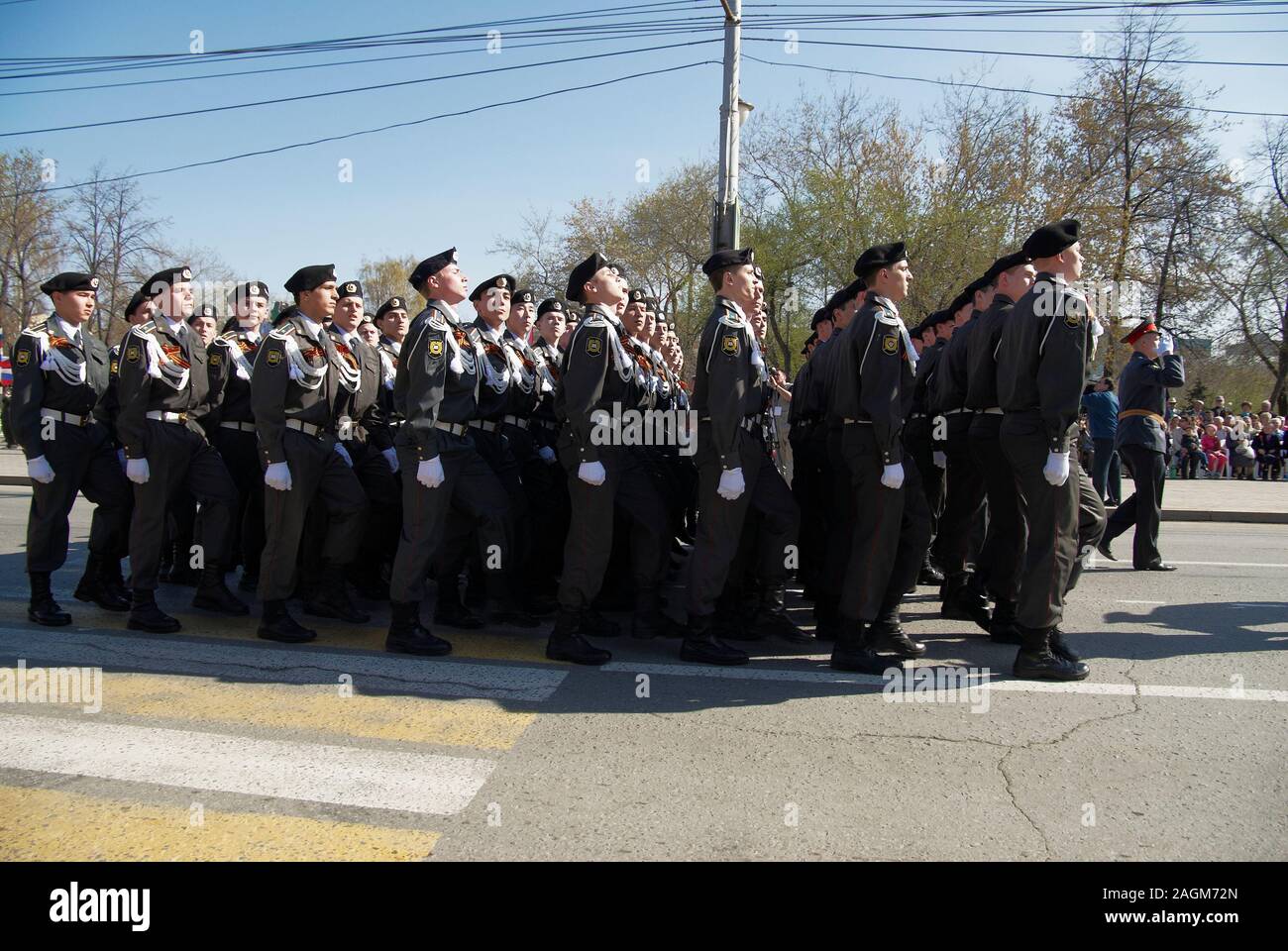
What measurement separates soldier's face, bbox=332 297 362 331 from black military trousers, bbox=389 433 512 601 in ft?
5.10

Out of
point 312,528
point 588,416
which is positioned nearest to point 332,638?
point 312,528

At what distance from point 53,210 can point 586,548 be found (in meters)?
35.6

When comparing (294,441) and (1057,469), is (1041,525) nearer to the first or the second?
(1057,469)

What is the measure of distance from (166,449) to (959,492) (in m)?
5.18

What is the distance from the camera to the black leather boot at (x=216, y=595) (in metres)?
6.18

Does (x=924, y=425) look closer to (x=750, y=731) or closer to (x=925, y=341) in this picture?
(x=925, y=341)

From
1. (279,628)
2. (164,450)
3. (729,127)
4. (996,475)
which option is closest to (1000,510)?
(996,475)

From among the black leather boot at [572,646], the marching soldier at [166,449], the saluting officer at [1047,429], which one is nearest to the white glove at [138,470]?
the marching soldier at [166,449]

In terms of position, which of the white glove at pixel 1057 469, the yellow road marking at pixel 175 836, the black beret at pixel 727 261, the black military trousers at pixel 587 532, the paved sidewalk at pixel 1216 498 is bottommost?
the yellow road marking at pixel 175 836

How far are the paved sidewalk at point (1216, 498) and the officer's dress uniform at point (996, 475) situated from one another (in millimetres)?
8874

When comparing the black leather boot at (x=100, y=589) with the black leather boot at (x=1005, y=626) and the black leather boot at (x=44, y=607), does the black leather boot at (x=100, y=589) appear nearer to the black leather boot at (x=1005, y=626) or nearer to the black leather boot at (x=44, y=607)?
the black leather boot at (x=44, y=607)

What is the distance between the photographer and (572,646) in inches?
200

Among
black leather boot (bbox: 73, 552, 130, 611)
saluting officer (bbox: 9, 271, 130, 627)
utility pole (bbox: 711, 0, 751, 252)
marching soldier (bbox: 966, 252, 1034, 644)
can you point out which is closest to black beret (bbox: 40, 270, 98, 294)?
saluting officer (bbox: 9, 271, 130, 627)
